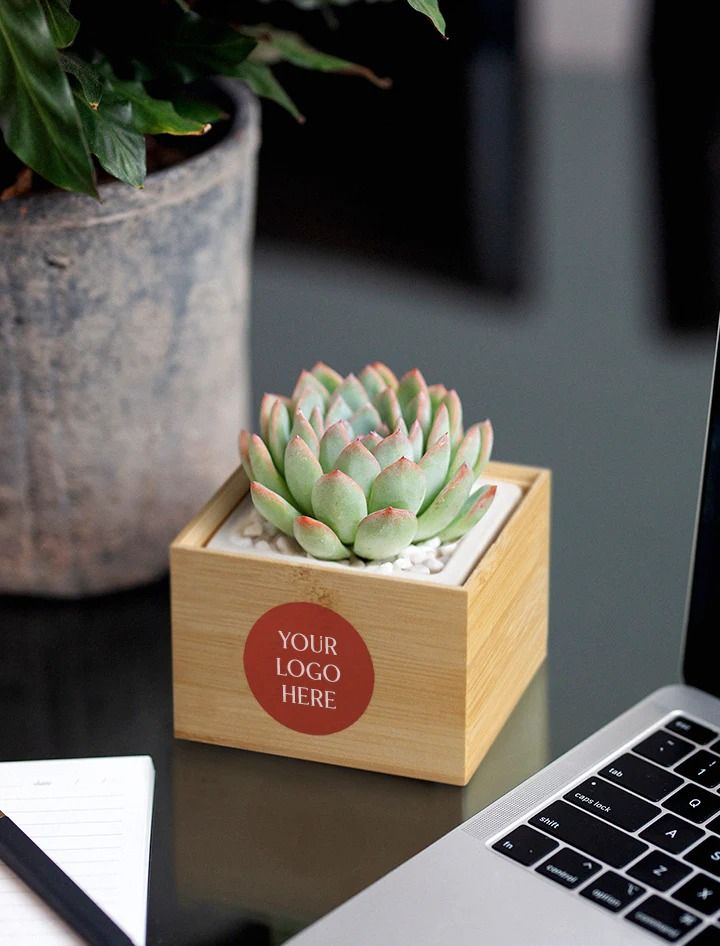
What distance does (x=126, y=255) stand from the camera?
2.43ft

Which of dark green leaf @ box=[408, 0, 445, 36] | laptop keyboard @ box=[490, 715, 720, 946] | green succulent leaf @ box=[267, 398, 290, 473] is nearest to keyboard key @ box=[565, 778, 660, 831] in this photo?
laptop keyboard @ box=[490, 715, 720, 946]

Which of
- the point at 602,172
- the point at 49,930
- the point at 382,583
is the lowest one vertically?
the point at 49,930

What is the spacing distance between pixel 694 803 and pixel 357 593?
0.61 feet

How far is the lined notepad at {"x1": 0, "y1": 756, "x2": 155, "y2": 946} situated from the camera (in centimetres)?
58

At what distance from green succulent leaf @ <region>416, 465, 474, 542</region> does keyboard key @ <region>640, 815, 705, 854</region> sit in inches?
6.8

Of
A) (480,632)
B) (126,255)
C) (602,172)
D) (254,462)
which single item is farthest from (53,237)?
(602,172)

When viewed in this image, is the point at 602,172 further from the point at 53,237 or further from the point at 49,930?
the point at 49,930

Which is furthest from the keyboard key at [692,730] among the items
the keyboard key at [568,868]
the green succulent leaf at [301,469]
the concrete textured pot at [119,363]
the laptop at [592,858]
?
the concrete textured pot at [119,363]

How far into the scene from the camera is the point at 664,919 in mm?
568

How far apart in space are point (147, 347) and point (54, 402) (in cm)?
6

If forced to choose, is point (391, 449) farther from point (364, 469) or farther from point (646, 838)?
point (646, 838)

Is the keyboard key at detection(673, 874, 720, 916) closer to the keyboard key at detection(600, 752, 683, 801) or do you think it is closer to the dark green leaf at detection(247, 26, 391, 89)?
the keyboard key at detection(600, 752, 683, 801)

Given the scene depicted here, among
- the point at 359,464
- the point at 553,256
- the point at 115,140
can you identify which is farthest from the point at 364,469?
the point at 553,256

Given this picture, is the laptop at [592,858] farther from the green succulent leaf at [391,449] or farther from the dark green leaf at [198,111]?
the dark green leaf at [198,111]
